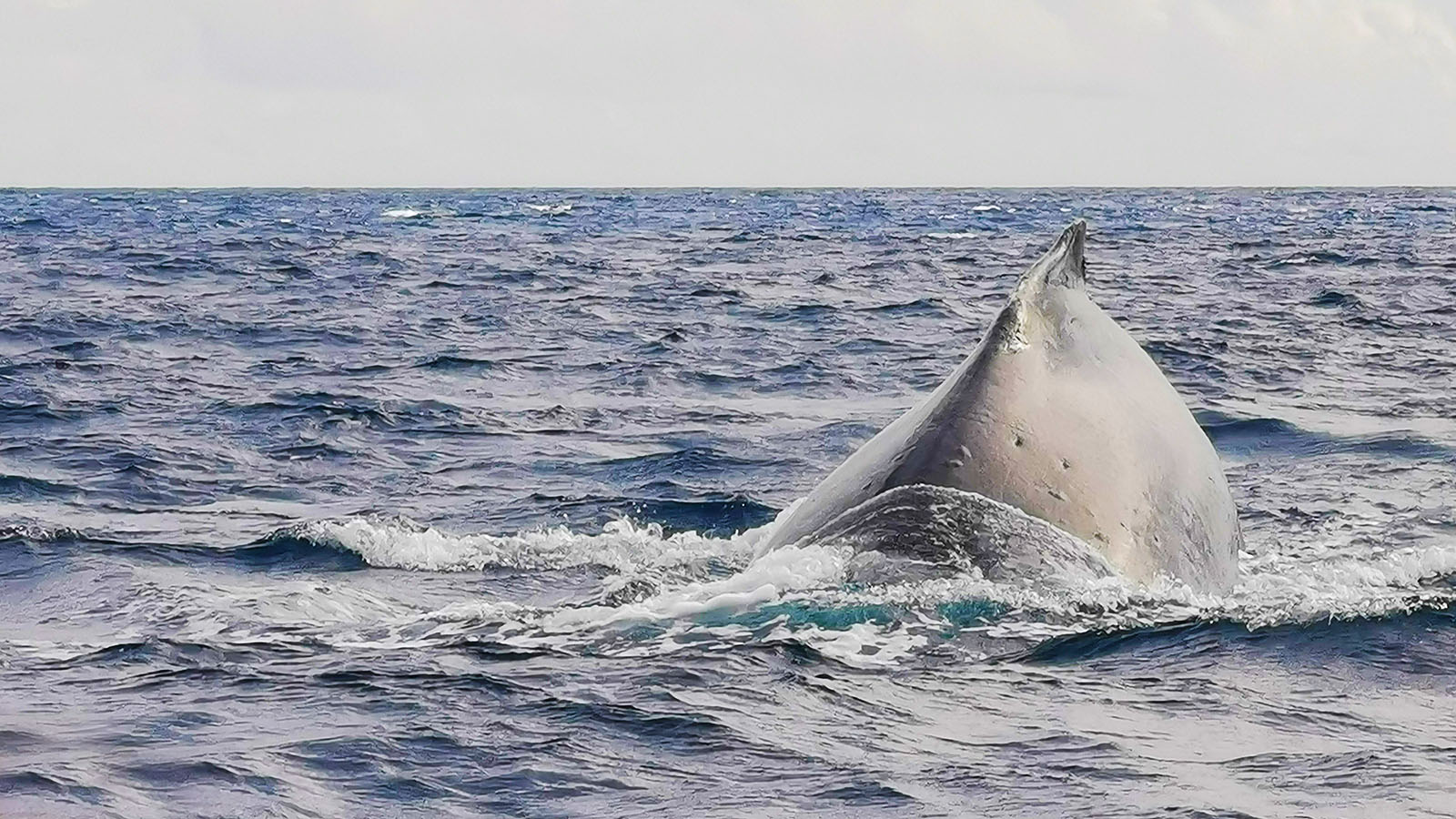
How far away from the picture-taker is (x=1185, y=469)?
23.3 feet

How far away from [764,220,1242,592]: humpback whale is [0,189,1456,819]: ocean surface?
6.3 inches

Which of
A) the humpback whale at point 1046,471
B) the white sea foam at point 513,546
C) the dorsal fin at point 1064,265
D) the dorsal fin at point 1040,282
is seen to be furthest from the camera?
the white sea foam at point 513,546

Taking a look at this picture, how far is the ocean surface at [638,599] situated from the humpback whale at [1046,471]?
0.16 meters

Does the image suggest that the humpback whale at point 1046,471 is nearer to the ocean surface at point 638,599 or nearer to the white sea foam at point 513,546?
the ocean surface at point 638,599

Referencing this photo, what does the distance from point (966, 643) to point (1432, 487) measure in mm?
5610

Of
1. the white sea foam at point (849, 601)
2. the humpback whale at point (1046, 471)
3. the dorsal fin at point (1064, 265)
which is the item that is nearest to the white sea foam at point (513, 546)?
the white sea foam at point (849, 601)

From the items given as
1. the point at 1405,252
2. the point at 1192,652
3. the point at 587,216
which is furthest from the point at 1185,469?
the point at 587,216

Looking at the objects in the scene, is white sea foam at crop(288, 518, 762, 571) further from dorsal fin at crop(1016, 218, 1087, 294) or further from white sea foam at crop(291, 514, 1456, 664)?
dorsal fin at crop(1016, 218, 1087, 294)

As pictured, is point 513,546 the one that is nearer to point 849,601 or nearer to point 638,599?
point 638,599

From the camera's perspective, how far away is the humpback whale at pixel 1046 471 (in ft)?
21.1

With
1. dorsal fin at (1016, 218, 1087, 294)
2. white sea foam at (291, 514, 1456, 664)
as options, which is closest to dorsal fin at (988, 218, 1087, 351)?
dorsal fin at (1016, 218, 1087, 294)

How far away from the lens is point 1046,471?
6.58 m

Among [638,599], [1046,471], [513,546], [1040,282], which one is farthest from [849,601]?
[513,546]

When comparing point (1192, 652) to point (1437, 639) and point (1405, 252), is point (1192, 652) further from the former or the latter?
point (1405, 252)
